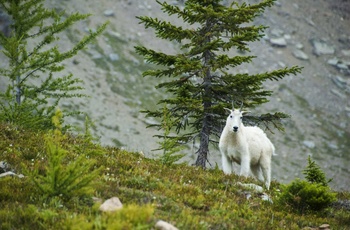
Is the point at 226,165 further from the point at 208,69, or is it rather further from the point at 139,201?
the point at 139,201

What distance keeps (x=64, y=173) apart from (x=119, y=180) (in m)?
2.04

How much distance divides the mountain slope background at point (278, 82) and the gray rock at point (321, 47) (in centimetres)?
29

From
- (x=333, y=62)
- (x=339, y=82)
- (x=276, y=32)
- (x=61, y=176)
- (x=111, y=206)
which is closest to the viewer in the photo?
(x=111, y=206)

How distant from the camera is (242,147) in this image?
1325 centimetres

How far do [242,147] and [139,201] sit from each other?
264 inches

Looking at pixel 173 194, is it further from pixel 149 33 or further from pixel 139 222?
pixel 149 33

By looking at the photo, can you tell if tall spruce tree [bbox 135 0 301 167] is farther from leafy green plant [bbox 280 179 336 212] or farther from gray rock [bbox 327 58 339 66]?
gray rock [bbox 327 58 339 66]

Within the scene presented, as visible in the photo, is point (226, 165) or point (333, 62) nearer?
point (226, 165)

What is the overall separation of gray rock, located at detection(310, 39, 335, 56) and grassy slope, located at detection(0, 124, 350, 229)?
107 metres

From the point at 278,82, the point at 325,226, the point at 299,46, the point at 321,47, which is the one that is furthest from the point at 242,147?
the point at 321,47

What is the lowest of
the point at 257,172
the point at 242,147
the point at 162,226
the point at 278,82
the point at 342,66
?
the point at 162,226

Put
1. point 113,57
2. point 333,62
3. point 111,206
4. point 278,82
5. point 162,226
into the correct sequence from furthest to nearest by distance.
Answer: point 333,62 < point 278,82 < point 113,57 < point 111,206 < point 162,226

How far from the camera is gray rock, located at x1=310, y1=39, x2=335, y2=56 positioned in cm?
11062

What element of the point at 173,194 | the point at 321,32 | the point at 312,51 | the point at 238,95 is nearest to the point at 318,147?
→ the point at 312,51
